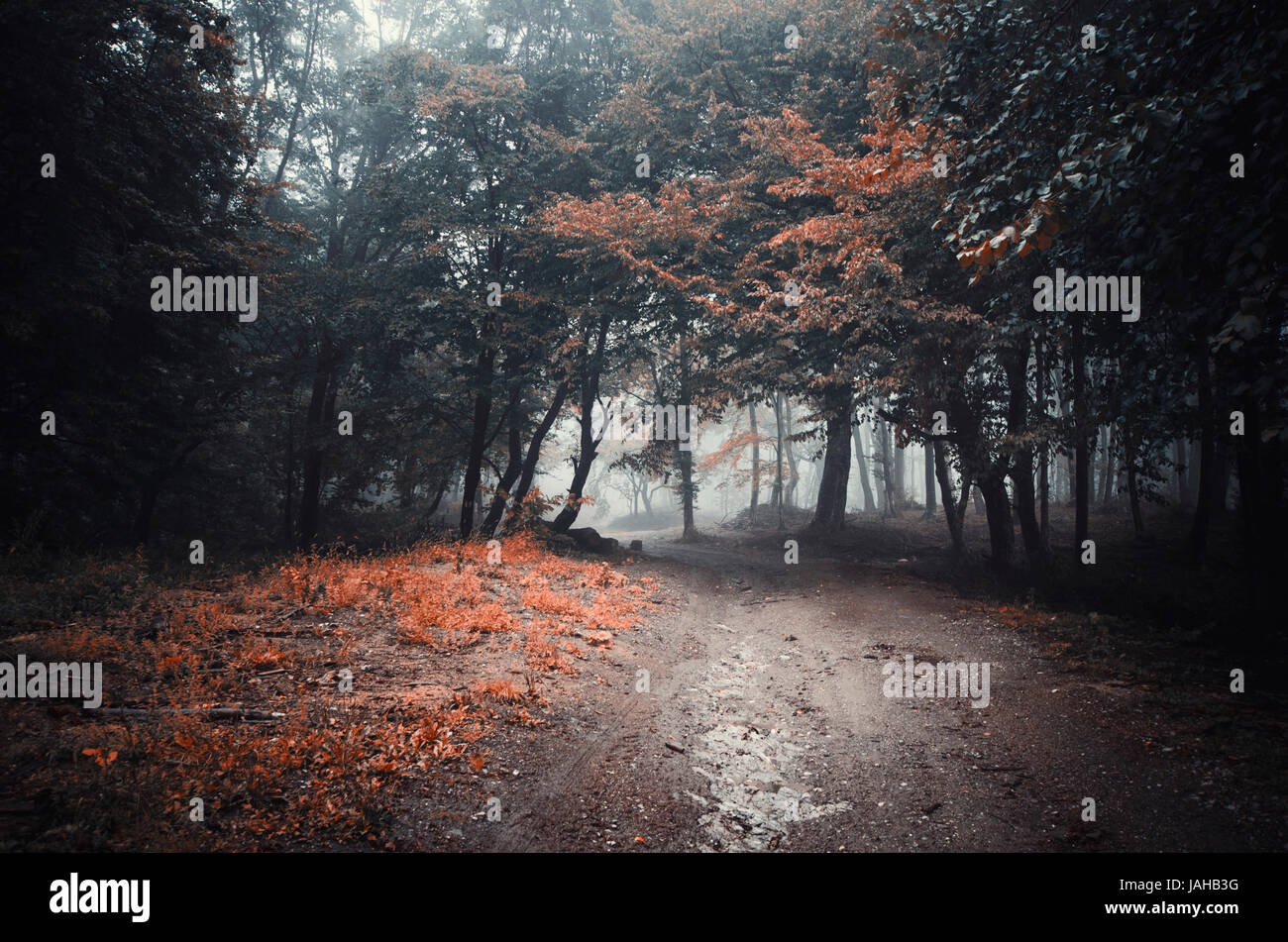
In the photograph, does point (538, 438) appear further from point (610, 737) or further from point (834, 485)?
point (610, 737)

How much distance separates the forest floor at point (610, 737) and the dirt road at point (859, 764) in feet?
0.09

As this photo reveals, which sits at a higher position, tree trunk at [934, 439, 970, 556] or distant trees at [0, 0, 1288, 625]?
distant trees at [0, 0, 1288, 625]

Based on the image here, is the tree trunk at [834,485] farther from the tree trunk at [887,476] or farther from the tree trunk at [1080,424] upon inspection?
the tree trunk at [1080,424]

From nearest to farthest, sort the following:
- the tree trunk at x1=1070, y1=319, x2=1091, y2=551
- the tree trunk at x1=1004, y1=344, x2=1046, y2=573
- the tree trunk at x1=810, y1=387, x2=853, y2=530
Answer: the tree trunk at x1=1070, y1=319, x2=1091, y2=551 < the tree trunk at x1=1004, y1=344, x2=1046, y2=573 < the tree trunk at x1=810, y1=387, x2=853, y2=530

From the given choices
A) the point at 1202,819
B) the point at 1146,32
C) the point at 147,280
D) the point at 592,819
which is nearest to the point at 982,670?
the point at 1202,819

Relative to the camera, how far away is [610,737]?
565cm

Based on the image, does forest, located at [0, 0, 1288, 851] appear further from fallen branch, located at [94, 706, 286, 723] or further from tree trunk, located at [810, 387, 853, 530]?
tree trunk, located at [810, 387, 853, 530]

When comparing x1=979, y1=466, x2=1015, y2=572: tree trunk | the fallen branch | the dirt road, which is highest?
x1=979, y1=466, x2=1015, y2=572: tree trunk

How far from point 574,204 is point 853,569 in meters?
11.9

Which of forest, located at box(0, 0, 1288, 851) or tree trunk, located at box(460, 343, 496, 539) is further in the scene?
tree trunk, located at box(460, 343, 496, 539)

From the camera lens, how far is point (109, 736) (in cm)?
425

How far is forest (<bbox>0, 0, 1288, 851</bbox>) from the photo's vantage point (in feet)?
15.2

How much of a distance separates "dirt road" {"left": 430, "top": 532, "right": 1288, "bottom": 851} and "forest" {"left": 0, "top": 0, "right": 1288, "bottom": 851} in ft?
0.20

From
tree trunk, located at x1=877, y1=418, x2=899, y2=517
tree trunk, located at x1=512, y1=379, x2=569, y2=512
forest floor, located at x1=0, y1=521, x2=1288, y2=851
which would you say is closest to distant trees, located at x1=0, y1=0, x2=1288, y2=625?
tree trunk, located at x1=512, y1=379, x2=569, y2=512
